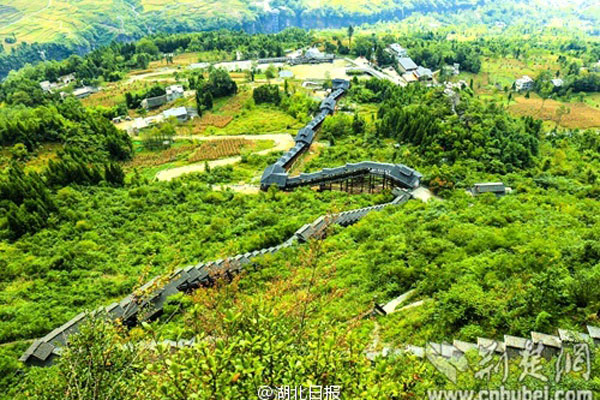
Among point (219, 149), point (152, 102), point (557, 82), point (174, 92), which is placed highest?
point (174, 92)

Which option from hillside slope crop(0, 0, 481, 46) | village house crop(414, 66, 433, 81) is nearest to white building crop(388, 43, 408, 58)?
village house crop(414, 66, 433, 81)

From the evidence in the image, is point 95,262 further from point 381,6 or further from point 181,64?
point 381,6

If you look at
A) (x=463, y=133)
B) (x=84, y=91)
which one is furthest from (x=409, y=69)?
(x=84, y=91)

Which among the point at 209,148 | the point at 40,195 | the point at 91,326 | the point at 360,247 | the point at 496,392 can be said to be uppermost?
the point at 91,326

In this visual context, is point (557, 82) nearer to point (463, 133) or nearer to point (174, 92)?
point (463, 133)

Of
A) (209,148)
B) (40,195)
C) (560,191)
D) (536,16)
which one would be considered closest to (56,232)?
(40,195)

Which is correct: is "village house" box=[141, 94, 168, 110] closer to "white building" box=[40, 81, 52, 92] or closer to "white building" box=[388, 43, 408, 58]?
"white building" box=[40, 81, 52, 92]

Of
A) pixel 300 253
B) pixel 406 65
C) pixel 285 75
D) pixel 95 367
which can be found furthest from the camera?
pixel 406 65
